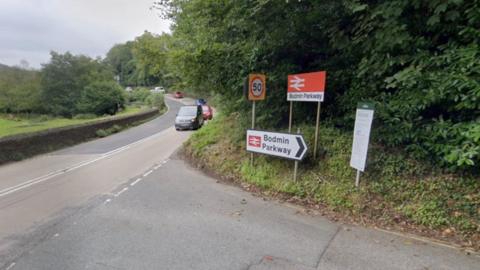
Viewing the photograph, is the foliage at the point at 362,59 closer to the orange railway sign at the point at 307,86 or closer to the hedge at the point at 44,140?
the orange railway sign at the point at 307,86

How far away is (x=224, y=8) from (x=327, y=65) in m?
2.66

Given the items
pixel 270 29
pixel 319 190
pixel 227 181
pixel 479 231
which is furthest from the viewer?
pixel 227 181

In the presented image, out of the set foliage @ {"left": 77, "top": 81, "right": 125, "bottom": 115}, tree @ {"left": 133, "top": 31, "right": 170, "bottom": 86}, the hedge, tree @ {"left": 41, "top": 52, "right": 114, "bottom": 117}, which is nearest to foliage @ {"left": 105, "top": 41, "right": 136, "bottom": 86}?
tree @ {"left": 41, "top": 52, "right": 114, "bottom": 117}

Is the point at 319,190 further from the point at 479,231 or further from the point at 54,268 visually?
the point at 54,268

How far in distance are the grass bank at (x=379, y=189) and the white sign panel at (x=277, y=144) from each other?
383 mm

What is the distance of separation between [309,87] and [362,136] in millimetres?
1559

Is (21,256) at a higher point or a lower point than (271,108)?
lower

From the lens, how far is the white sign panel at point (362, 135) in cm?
480

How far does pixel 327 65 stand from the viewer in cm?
640

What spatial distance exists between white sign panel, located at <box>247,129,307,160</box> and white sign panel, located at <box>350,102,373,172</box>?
3.40 ft

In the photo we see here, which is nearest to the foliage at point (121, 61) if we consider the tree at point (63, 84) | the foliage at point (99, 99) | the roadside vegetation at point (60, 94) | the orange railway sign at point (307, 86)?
the roadside vegetation at point (60, 94)

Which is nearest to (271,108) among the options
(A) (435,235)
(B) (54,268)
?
(A) (435,235)

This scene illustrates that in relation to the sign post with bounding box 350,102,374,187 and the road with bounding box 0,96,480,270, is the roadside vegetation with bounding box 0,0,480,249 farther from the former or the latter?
the road with bounding box 0,96,480,270

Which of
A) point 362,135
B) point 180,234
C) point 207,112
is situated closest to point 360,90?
point 362,135
